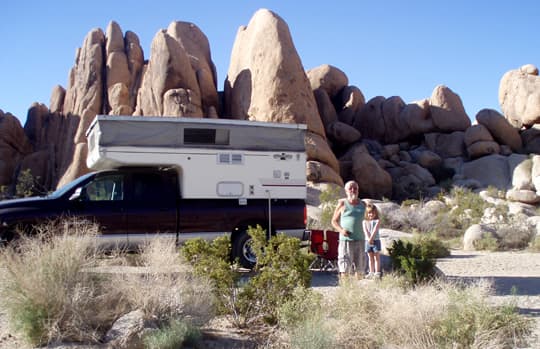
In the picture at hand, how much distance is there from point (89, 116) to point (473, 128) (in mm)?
24837

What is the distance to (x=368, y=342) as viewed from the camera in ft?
19.5

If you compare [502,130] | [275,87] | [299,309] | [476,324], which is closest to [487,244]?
[476,324]

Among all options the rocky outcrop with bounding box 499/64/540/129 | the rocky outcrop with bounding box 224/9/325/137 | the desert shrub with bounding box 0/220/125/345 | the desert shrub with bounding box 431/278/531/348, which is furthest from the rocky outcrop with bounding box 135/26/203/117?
the desert shrub with bounding box 431/278/531/348

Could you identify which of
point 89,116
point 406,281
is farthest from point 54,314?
point 89,116

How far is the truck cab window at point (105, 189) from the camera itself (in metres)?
10.4

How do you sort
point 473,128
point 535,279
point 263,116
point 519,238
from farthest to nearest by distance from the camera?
1. point 473,128
2. point 263,116
3. point 519,238
4. point 535,279

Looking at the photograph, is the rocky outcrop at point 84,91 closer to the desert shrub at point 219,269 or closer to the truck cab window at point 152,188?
the truck cab window at point 152,188

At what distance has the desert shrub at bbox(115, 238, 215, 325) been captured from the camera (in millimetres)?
6219

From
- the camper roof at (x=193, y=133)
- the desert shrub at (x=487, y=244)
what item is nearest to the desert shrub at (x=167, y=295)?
the camper roof at (x=193, y=133)

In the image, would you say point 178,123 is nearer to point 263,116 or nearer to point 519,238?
point 519,238

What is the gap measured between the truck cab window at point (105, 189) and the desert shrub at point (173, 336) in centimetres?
501

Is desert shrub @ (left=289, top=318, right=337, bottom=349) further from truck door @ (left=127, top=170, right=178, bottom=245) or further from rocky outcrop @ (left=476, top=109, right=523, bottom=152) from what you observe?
rocky outcrop @ (left=476, top=109, right=523, bottom=152)

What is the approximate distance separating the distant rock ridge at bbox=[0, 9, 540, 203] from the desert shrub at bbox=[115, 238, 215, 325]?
69.0 ft

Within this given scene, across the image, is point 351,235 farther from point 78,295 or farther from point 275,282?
point 78,295
